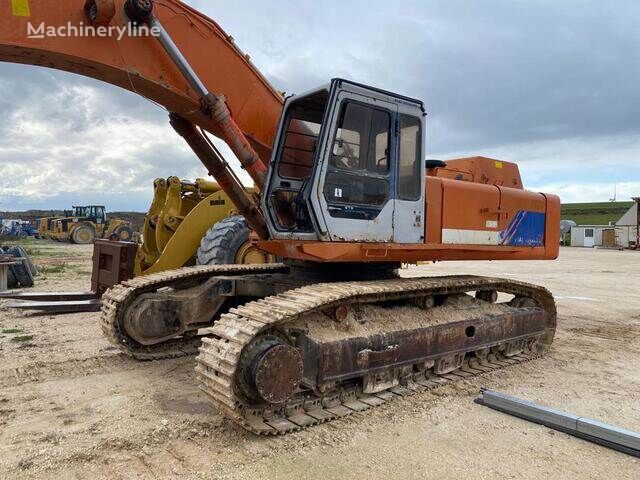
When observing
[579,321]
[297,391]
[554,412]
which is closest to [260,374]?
[297,391]

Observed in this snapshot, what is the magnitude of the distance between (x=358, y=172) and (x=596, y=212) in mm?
85085

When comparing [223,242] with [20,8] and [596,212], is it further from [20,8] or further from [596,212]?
[596,212]

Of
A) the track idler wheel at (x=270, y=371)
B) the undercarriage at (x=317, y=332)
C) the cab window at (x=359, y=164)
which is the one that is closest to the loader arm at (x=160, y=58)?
the cab window at (x=359, y=164)

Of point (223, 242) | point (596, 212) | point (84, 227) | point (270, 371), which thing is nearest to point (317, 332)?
point (270, 371)

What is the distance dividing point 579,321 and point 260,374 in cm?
777

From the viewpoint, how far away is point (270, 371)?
4.19 meters

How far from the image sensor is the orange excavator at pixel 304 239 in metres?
4.38

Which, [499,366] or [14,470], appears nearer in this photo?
[14,470]

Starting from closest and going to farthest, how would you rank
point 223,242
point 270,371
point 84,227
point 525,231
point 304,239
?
point 270,371 < point 304,239 < point 525,231 < point 223,242 < point 84,227

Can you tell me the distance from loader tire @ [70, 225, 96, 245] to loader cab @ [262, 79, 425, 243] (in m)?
36.1

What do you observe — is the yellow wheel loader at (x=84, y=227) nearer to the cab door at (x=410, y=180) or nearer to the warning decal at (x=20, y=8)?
the cab door at (x=410, y=180)

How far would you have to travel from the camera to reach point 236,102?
18.9 ft

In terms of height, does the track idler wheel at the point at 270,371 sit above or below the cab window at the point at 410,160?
below

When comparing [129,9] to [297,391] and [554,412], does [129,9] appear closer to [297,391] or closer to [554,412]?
[297,391]
